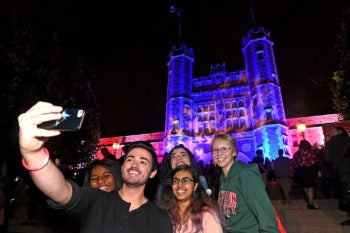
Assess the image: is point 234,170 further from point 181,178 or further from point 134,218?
point 134,218

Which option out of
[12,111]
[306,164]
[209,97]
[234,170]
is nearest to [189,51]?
[209,97]

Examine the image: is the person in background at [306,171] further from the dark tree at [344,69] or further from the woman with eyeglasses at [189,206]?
the dark tree at [344,69]

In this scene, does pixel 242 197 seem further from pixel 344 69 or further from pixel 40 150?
pixel 344 69

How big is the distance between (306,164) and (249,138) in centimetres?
2076

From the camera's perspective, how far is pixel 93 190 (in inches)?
72.6

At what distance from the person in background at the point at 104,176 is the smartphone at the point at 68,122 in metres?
2.15

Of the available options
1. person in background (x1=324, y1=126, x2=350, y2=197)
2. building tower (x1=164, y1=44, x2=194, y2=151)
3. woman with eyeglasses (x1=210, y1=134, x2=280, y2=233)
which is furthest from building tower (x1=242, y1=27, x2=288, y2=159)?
woman with eyeglasses (x1=210, y1=134, x2=280, y2=233)

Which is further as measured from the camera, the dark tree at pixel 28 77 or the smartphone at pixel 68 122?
the dark tree at pixel 28 77

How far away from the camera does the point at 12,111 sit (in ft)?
34.3

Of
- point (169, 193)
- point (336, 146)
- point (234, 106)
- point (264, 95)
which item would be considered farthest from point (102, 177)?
point (234, 106)

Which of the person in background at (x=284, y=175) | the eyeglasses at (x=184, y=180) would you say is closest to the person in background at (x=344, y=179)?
the person in background at (x=284, y=175)

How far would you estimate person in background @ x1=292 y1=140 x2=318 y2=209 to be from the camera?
618 centimetres

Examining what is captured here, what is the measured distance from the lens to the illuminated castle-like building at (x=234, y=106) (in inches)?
1001

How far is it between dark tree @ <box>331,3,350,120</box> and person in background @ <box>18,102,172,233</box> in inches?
555
